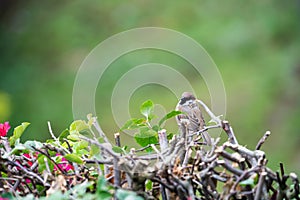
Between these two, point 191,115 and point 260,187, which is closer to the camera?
point 260,187

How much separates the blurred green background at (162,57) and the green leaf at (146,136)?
2.59 metres

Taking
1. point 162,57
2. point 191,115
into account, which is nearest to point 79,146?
point 191,115

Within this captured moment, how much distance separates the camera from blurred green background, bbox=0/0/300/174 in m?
3.95

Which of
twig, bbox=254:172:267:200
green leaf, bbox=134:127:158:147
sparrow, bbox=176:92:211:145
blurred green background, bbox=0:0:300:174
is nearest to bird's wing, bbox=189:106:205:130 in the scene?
sparrow, bbox=176:92:211:145

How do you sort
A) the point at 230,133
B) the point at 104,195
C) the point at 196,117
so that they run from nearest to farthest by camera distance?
the point at 104,195, the point at 230,133, the point at 196,117

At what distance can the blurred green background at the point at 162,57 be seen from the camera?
3947 millimetres

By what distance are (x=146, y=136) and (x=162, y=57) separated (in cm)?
360

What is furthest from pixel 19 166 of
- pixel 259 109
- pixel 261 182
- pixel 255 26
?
pixel 255 26

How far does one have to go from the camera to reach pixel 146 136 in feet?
3.13

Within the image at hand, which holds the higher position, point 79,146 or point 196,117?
point 196,117

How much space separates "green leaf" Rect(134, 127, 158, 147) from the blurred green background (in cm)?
259

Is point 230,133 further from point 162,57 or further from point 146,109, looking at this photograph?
point 162,57

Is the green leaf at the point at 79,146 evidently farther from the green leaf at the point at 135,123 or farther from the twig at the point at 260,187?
the twig at the point at 260,187

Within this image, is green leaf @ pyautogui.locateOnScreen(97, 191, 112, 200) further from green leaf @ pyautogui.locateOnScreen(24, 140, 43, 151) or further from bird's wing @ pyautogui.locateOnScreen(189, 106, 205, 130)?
bird's wing @ pyautogui.locateOnScreen(189, 106, 205, 130)
